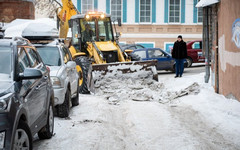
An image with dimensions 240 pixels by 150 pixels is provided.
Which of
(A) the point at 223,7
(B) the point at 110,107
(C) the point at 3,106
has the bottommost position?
(B) the point at 110,107

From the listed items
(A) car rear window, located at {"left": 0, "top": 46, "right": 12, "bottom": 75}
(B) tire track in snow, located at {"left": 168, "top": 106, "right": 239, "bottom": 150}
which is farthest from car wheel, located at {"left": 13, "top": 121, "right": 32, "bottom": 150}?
(B) tire track in snow, located at {"left": 168, "top": 106, "right": 239, "bottom": 150}

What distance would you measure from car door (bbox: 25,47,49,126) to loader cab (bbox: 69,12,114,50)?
32.9 ft

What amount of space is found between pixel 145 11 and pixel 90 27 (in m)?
20.8

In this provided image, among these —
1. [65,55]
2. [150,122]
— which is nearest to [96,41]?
[65,55]

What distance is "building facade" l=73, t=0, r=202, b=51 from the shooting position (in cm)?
3834

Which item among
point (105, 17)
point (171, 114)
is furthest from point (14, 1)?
point (171, 114)

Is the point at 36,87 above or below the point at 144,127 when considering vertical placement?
above

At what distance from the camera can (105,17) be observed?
729 inches

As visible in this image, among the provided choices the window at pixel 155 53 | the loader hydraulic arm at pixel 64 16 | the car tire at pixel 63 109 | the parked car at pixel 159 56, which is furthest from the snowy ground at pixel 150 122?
the window at pixel 155 53

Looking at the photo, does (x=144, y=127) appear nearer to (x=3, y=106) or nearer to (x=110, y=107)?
(x=110, y=107)

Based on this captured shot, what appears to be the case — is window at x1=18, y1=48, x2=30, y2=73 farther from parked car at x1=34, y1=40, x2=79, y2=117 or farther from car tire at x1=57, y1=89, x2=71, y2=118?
car tire at x1=57, y1=89, x2=71, y2=118

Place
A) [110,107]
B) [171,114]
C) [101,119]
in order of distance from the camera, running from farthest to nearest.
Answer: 1. [110,107]
2. [171,114]
3. [101,119]

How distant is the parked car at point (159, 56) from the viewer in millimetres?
23609

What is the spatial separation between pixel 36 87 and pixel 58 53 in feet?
14.7
